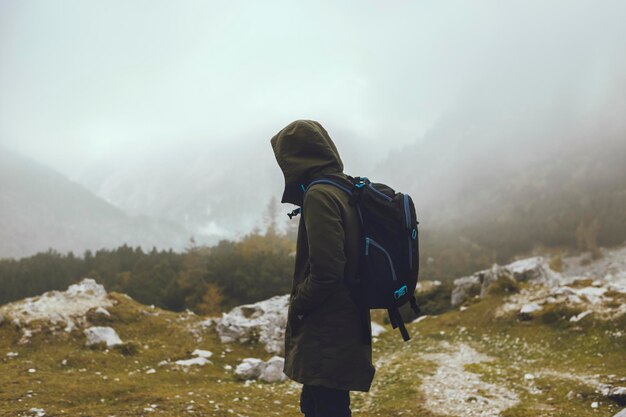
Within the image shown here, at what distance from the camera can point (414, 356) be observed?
15328 mm

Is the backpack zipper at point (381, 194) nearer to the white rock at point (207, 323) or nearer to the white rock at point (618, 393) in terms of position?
the white rock at point (618, 393)

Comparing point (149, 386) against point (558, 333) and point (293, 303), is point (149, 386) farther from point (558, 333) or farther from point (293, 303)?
point (558, 333)

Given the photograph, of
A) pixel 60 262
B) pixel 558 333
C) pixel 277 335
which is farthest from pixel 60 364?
pixel 60 262

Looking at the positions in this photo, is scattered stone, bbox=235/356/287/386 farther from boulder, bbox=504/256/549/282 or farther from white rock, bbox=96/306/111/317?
boulder, bbox=504/256/549/282

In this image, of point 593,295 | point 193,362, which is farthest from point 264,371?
point 593,295

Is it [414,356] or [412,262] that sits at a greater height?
[412,262]

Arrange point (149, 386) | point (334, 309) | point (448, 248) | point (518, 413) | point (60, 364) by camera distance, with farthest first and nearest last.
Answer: point (448, 248), point (60, 364), point (149, 386), point (518, 413), point (334, 309)

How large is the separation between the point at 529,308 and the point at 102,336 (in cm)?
1720

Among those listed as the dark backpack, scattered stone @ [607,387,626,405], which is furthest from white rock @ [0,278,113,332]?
scattered stone @ [607,387,626,405]

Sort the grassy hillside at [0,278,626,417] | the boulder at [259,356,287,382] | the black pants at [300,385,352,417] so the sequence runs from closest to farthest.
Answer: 1. the black pants at [300,385,352,417]
2. the grassy hillside at [0,278,626,417]
3. the boulder at [259,356,287,382]

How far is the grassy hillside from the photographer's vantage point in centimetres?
838

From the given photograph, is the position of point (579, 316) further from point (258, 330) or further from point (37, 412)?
point (37, 412)

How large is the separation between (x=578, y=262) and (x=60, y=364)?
131868 mm

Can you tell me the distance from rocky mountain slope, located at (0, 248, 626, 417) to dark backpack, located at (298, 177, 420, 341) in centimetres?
530
